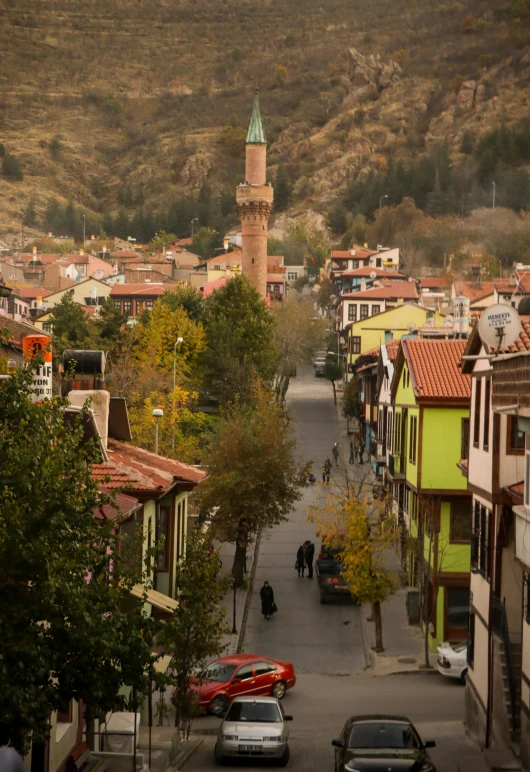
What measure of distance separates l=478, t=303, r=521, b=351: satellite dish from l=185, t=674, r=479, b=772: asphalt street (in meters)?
7.61

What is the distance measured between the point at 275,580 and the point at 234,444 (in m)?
4.71

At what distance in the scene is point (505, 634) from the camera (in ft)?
71.5

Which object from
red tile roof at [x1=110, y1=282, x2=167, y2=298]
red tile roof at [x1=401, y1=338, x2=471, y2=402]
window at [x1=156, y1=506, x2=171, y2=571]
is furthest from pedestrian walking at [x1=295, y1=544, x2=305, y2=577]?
red tile roof at [x1=110, y1=282, x2=167, y2=298]

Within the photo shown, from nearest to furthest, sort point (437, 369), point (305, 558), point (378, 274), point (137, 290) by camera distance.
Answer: point (437, 369), point (305, 558), point (137, 290), point (378, 274)

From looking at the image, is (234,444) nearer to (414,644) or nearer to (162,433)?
(162,433)

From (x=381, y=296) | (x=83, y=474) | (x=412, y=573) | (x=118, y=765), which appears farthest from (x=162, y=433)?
(x=381, y=296)

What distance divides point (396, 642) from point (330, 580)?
4819 mm

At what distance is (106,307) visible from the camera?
78.4 metres

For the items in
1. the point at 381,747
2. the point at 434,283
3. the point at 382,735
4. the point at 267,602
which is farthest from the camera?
the point at 434,283

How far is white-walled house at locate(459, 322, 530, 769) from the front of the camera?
20.6 meters

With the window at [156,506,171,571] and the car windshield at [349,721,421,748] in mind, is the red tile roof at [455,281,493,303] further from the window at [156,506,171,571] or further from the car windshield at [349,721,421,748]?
the car windshield at [349,721,421,748]

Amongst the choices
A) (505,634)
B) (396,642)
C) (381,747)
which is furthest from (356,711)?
(381,747)

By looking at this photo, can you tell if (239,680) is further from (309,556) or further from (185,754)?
(309,556)

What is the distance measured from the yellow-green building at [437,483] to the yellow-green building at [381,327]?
42.2 meters
